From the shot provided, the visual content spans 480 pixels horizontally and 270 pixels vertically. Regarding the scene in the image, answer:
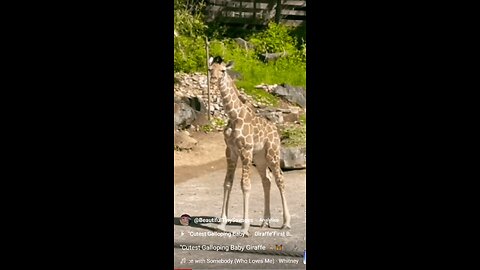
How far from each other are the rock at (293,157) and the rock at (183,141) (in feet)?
1.59

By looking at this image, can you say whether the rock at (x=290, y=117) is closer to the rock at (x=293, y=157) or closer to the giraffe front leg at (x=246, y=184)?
the rock at (x=293, y=157)

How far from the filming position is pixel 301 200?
359 centimetres

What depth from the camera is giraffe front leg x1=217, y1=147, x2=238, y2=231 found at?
3.60 meters

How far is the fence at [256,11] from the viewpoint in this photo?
360cm

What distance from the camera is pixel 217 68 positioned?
3.66m

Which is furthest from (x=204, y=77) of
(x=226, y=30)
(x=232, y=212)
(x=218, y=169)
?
(x=232, y=212)

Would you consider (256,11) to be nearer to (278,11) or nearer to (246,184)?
(278,11)

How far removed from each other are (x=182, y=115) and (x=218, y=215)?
570 mm

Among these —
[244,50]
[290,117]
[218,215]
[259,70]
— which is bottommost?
[218,215]

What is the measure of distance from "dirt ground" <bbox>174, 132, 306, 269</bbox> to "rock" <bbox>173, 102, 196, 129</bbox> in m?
0.08

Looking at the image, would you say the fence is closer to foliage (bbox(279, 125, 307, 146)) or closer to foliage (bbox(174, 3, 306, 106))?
foliage (bbox(174, 3, 306, 106))

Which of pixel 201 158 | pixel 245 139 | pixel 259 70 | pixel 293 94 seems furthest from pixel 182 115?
pixel 293 94

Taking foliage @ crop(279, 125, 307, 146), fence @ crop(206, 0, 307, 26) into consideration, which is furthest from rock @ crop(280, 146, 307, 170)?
fence @ crop(206, 0, 307, 26)

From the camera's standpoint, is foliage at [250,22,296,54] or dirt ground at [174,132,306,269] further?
foliage at [250,22,296,54]
